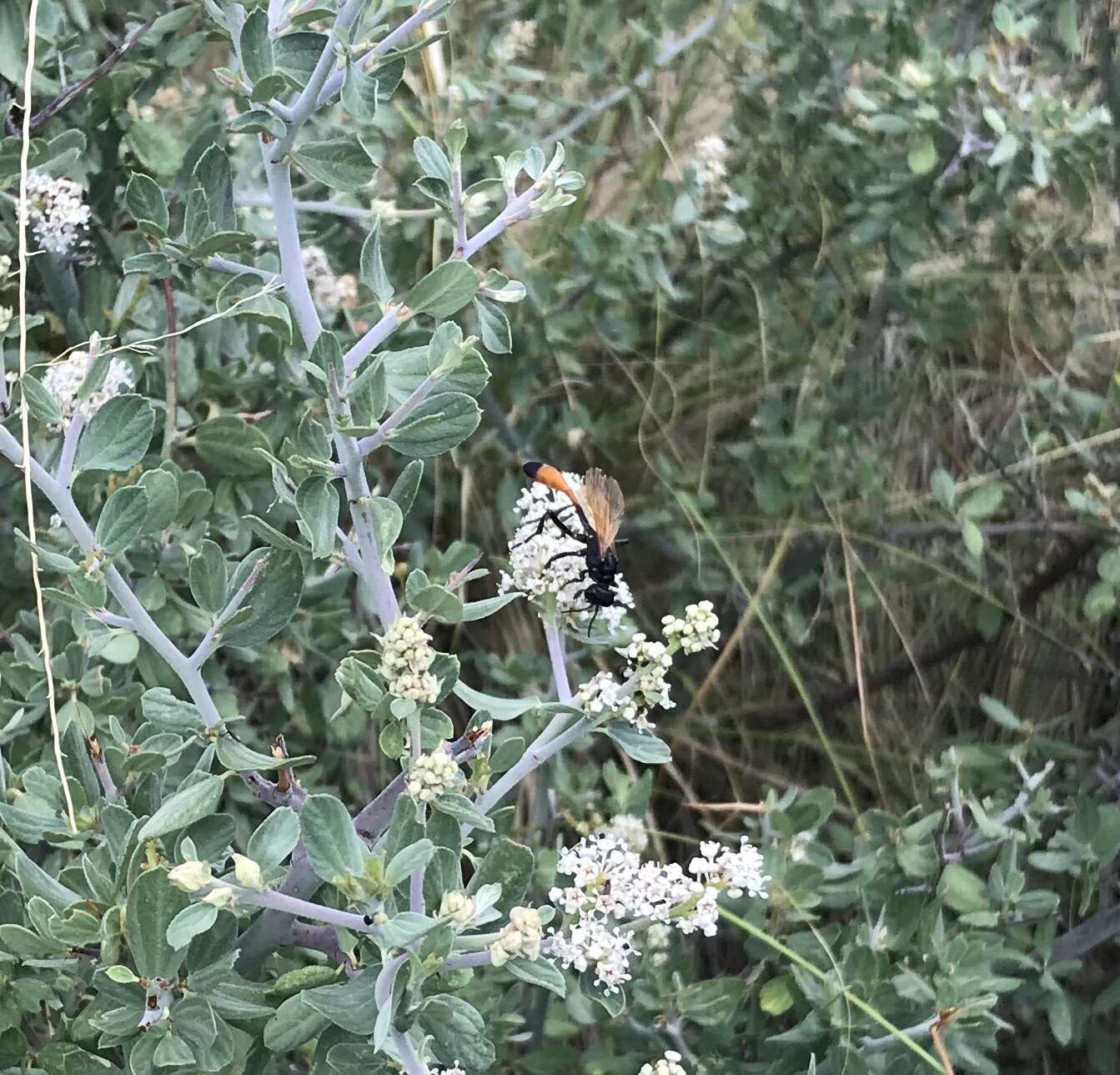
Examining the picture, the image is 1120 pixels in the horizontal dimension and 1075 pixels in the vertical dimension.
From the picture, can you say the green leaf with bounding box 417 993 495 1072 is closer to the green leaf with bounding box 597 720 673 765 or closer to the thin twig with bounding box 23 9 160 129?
the green leaf with bounding box 597 720 673 765

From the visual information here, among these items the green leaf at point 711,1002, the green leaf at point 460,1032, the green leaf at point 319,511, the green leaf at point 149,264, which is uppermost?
the green leaf at point 149,264

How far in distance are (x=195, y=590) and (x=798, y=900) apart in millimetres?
518

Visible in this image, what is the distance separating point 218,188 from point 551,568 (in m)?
0.28

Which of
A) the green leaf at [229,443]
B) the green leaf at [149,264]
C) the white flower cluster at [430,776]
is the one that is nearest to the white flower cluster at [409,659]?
the white flower cluster at [430,776]

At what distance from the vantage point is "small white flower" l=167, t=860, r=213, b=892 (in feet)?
1.51

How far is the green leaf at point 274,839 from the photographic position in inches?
20.5

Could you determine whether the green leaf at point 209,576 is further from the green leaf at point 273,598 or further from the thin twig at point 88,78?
the thin twig at point 88,78

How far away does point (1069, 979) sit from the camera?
1110 millimetres

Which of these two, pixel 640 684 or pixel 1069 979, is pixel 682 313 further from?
pixel 640 684

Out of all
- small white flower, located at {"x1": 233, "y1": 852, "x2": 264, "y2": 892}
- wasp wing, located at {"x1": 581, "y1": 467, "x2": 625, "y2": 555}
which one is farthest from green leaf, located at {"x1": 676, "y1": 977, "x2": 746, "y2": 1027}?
small white flower, located at {"x1": 233, "y1": 852, "x2": 264, "y2": 892}

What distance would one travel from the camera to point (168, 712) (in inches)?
23.2

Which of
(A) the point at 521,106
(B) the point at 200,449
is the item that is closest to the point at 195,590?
(B) the point at 200,449

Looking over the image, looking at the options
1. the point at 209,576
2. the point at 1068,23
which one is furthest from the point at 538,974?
the point at 1068,23

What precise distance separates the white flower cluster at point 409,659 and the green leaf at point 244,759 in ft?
0.22
